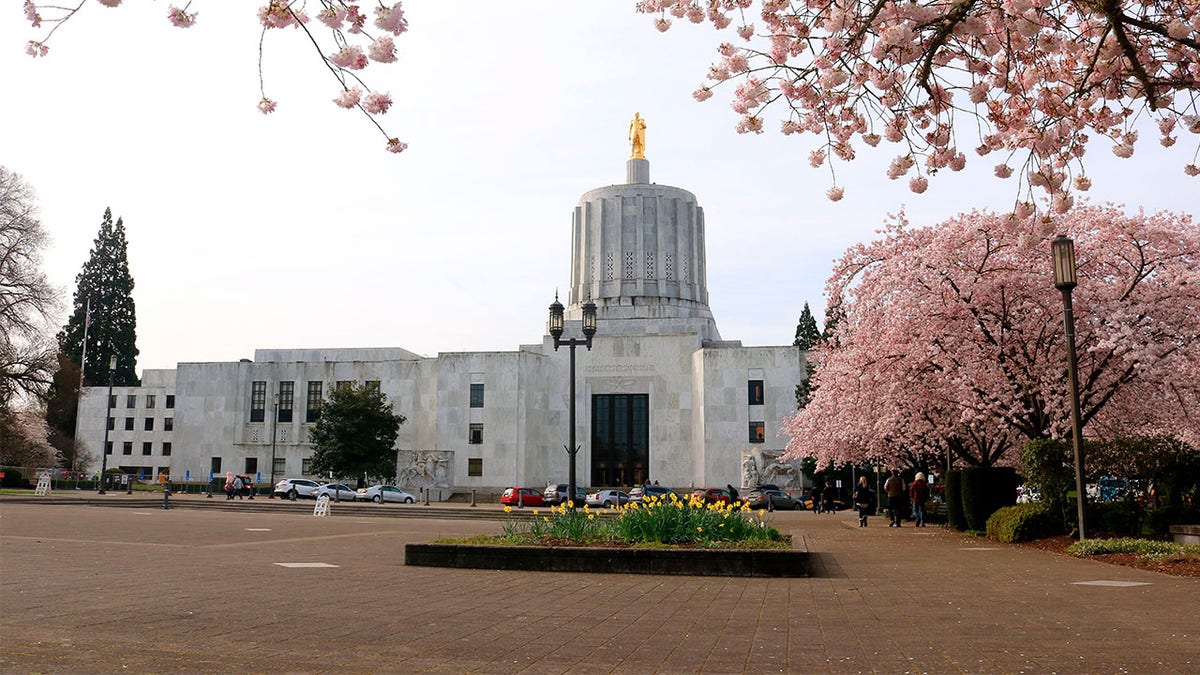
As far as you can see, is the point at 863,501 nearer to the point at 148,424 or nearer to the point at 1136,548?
the point at 1136,548

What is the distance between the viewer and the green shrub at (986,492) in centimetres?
2359

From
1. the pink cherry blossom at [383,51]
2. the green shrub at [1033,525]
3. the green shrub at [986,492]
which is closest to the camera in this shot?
the pink cherry blossom at [383,51]

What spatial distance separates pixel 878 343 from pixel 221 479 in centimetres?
6500

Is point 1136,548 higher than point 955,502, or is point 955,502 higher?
point 955,502

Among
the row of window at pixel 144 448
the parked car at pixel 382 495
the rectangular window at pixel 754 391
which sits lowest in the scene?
the parked car at pixel 382 495

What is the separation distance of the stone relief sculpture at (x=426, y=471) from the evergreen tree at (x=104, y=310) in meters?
39.9

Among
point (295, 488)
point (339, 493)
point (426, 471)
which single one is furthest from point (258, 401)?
point (339, 493)

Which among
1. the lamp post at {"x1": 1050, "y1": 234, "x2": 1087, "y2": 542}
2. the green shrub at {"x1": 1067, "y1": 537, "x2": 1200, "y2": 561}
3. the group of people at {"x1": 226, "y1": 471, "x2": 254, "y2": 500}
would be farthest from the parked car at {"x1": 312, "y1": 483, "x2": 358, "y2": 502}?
the green shrub at {"x1": 1067, "y1": 537, "x2": 1200, "y2": 561}

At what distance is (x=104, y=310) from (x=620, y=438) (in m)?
54.0

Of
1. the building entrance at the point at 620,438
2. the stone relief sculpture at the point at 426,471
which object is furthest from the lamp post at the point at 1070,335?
the building entrance at the point at 620,438

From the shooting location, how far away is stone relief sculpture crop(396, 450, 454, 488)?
231 feet

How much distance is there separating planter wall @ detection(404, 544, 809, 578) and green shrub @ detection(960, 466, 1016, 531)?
510 inches

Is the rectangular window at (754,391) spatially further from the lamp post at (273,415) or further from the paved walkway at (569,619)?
the paved walkway at (569,619)

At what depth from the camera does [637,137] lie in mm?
81688
